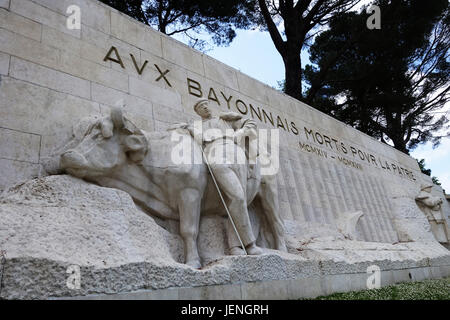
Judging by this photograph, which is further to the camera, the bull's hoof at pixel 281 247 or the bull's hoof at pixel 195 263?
the bull's hoof at pixel 281 247

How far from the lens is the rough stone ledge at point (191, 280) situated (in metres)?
2.09

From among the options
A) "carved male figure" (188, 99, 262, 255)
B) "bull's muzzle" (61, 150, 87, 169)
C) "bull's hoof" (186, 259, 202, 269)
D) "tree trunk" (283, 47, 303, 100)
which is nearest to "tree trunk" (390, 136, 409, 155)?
"tree trunk" (283, 47, 303, 100)

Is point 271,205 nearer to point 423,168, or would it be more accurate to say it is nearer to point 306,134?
point 306,134

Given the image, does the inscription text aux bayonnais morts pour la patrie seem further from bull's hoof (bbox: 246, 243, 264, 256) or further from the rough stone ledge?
the rough stone ledge

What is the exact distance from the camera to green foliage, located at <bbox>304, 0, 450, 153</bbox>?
14.1 meters

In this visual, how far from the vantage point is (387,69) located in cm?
1492

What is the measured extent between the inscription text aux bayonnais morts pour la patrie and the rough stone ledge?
274 cm

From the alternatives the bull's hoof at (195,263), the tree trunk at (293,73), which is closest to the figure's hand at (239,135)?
the bull's hoof at (195,263)

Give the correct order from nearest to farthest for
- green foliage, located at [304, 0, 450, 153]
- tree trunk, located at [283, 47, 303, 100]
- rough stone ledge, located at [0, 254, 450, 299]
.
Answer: rough stone ledge, located at [0, 254, 450, 299] → tree trunk, located at [283, 47, 303, 100] → green foliage, located at [304, 0, 450, 153]

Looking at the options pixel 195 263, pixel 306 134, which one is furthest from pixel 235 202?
pixel 306 134

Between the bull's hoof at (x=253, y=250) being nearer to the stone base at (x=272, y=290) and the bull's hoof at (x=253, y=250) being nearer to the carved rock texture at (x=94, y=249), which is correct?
the carved rock texture at (x=94, y=249)

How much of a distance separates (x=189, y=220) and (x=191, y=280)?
0.75 meters

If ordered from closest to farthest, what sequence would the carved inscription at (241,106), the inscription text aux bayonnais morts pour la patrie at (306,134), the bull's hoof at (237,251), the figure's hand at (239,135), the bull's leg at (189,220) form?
the bull's leg at (189,220) < the bull's hoof at (237,251) < the figure's hand at (239,135) < the inscription text aux bayonnais morts pour la patrie at (306,134) < the carved inscription at (241,106)
